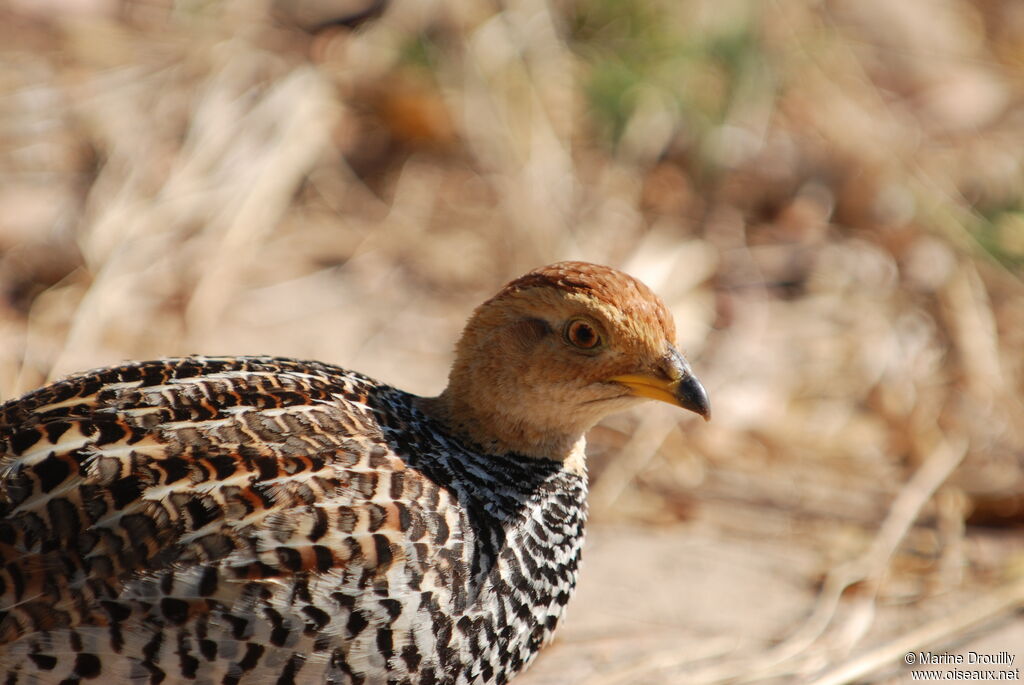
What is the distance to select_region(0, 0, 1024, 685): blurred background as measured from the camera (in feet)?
17.1

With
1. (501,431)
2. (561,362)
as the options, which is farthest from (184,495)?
(561,362)

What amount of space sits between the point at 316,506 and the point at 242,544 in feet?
0.75

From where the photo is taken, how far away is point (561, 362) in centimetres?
381

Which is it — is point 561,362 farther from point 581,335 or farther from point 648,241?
point 648,241

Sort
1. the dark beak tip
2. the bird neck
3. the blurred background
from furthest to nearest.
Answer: the blurred background
the bird neck
the dark beak tip

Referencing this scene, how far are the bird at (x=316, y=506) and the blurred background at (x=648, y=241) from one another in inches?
40.4

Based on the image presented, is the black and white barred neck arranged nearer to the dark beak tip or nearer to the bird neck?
the bird neck

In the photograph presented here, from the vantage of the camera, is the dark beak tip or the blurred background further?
the blurred background

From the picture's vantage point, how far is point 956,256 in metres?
7.19

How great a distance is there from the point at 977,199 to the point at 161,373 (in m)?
6.09

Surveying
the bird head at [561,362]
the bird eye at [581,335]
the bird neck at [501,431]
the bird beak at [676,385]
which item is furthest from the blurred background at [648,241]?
the bird eye at [581,335]

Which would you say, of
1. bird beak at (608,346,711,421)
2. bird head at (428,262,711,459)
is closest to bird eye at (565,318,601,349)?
bird head at (428,262,711,459)

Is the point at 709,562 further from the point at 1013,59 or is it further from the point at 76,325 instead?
the point at 1013,59

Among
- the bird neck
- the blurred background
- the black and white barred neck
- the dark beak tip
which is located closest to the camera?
the black and white barred neck
